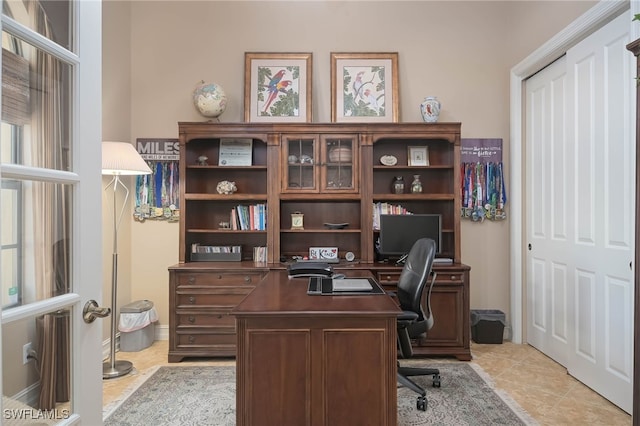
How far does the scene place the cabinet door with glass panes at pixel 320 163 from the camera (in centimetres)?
347

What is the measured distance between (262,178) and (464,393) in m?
2.57

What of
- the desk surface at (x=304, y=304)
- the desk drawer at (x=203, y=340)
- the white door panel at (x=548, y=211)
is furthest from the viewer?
the desk drawer at (x=203, y=340)

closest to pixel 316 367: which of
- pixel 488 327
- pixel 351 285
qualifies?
pixel 351 285

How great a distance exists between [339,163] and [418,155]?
0.82 m

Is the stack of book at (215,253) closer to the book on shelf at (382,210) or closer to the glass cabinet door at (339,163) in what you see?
the glass cabinet door at (339,163)

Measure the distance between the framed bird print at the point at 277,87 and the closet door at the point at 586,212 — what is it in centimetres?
219

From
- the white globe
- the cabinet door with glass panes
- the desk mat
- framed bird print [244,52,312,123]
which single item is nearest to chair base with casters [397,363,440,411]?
the desk mat

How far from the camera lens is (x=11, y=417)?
A: 0.85 m

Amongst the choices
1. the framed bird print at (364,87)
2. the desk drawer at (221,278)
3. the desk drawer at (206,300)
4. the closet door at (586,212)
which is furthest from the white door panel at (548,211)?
the desk drawer at (206,300)

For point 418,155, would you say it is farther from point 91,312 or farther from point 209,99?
point 91,312

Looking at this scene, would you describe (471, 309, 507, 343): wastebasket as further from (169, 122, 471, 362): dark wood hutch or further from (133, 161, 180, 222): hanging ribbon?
(133, 161, 180, 222): hanging ribbon

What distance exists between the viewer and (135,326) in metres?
3.39

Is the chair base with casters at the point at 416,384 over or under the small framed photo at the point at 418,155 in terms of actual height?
under

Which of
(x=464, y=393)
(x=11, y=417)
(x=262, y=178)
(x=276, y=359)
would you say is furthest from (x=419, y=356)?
(x=11, y=417)
